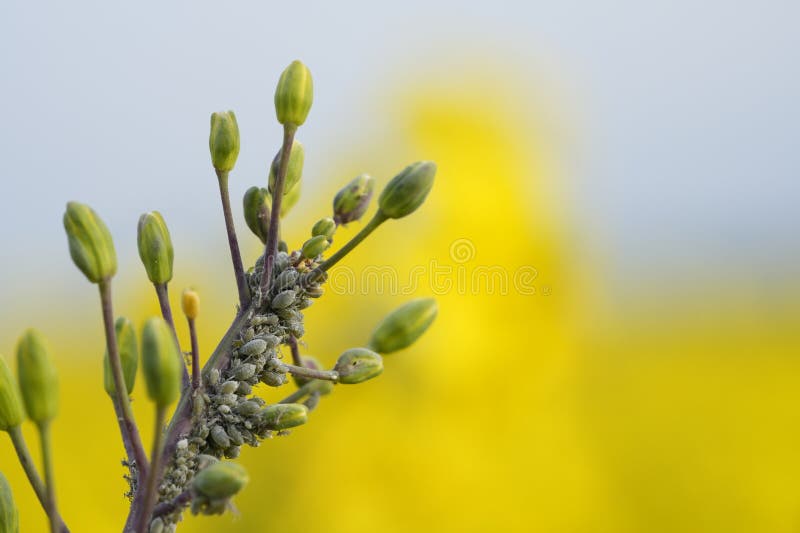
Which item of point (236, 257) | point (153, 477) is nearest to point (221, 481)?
point (153, 477)

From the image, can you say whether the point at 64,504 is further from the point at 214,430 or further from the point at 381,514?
the point at 214,430

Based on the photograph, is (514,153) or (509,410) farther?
(514,153)

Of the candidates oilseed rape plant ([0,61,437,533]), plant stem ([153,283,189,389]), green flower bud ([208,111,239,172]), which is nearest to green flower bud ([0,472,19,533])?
oilseed rape plant ([0,61,437,533])

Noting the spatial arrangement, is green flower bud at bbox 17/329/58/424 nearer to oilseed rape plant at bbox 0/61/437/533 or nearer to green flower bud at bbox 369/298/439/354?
oilseed rape plant at bbox 0/61/437/533

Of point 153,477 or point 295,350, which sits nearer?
point 153,477

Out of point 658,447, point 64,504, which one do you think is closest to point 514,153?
point 658,447

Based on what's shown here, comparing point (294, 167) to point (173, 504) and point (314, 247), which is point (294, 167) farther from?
point (173, 504)
